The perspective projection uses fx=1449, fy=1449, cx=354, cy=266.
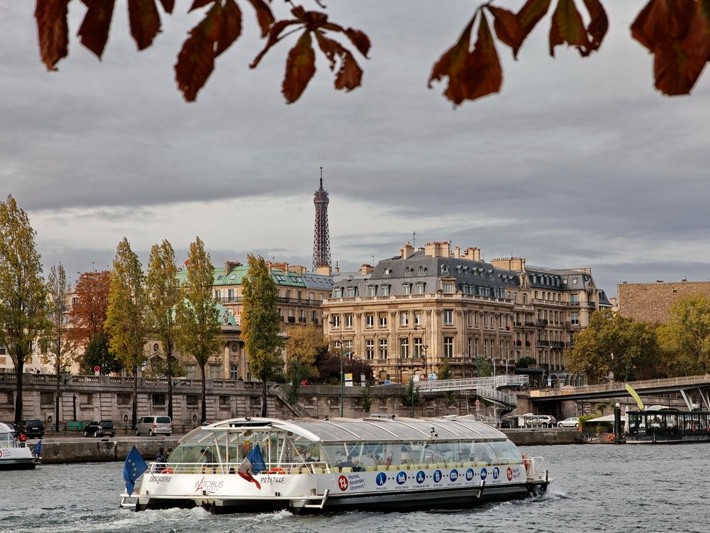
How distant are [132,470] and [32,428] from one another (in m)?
39.5

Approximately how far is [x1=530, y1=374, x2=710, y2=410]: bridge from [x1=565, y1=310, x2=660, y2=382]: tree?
45.8 ft

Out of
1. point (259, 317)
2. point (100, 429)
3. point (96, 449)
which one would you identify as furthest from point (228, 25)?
point (259, 317)

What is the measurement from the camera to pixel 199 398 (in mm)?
102750

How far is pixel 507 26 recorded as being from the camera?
12.9ft

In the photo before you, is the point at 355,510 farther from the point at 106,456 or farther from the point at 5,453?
the point at 106,456

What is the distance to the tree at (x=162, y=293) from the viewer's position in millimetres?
92188

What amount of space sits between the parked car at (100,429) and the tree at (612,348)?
68689mm

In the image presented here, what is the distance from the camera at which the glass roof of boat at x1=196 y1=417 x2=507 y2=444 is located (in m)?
42.7

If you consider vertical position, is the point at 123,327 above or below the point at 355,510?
above

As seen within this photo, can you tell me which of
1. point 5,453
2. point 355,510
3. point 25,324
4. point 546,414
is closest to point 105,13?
point 355,510

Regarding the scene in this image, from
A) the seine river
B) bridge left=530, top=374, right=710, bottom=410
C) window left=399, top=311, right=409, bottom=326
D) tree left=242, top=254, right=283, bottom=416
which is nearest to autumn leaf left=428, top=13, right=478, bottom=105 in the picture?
the seine river

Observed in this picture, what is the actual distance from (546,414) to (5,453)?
80.2 meters

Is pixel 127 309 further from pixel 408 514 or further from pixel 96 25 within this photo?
pixel 96 25

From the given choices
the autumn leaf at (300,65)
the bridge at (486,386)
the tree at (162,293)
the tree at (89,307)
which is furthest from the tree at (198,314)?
the autumn leaf at (300,65)
